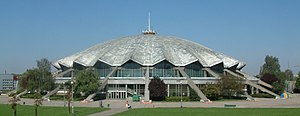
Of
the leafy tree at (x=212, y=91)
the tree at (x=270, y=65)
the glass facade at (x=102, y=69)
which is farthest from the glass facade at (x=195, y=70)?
the tree at (x=270, y=65)

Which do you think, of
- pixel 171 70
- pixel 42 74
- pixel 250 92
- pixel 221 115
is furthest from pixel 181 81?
pixel 221 115

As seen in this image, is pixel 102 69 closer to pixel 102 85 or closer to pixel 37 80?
pixel 102 85

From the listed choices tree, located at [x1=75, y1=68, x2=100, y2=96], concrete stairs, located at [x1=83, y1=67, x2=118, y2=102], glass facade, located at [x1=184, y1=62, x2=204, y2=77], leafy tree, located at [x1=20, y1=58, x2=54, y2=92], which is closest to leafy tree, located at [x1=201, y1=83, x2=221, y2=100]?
glass facade, located at [x1=184, y1=62, x2=204, y2=77]

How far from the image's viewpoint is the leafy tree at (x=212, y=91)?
2670 inches

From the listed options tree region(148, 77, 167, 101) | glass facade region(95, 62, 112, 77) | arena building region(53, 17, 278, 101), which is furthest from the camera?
glass facade region(95, 62, 112, 77)

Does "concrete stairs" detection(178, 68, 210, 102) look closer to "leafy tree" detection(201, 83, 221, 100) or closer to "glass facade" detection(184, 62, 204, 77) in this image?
"leafy tree" detection(201, 83, 221, 100)

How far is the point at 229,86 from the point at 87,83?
24.0m

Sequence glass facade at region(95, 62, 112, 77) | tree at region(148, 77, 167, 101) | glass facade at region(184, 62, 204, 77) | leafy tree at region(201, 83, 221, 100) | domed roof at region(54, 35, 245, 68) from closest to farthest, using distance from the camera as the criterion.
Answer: tree at region(148, 77, 167, 101), leafy tree at region(201, 83, 221, 100), domed roof at region(54, 35, 245, 68), glass facade at region(95, 62, 112, 77), glass facade at region(184, 62, 204, 77)

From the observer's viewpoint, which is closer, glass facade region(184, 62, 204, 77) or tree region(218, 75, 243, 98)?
tree region(218, 75, 243, 98)

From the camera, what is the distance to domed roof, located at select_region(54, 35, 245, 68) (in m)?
82.9

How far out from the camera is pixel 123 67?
82.5 meters

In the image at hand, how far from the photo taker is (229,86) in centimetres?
6844

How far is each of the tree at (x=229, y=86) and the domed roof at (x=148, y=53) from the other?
Answer: 14098 millimetres

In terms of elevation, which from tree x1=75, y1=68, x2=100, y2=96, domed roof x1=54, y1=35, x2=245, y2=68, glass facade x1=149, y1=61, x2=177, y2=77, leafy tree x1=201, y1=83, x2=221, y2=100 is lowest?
leafy tree x1=201, y1=83, x2=221, y2=100
